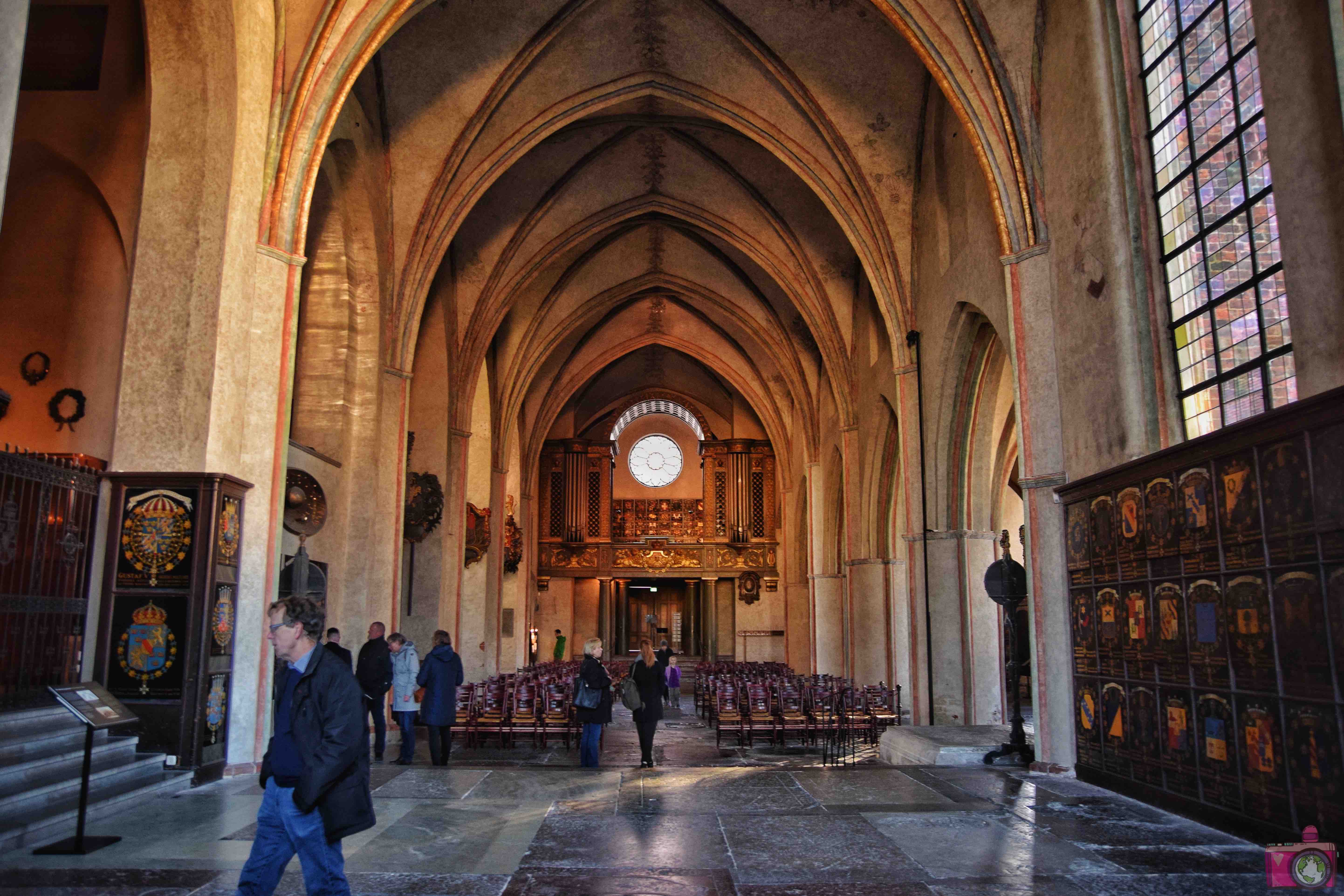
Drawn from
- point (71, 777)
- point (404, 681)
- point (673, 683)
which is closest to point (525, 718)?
point (404, 681)

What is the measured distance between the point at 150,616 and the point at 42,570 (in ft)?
3.11

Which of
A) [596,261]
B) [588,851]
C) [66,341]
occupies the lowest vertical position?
[588,851]

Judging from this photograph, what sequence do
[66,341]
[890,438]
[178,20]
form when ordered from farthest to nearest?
[890,438] → [66,341] → [178,20]

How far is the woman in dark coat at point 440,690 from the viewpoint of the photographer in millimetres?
9422

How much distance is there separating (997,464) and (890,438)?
270 cm

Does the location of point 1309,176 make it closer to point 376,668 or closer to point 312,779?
point 312,779

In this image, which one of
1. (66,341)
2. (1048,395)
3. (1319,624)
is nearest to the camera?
(1319,624)

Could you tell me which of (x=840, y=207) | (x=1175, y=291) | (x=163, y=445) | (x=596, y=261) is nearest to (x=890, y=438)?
(x=840, y=207)

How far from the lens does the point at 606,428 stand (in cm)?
3419


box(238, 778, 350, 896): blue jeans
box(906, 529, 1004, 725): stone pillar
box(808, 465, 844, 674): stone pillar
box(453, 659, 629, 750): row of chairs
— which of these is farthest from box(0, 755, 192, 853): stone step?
box(808, 465, 844, 674): stone pillar

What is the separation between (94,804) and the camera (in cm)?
661

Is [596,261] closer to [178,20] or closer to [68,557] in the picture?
[178,20]

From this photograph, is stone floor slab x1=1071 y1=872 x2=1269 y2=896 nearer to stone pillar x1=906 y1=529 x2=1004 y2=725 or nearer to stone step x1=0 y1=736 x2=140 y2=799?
stone step x1=0 y1=736 x2=140 y2=799

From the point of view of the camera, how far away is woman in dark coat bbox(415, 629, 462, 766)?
9.42m
